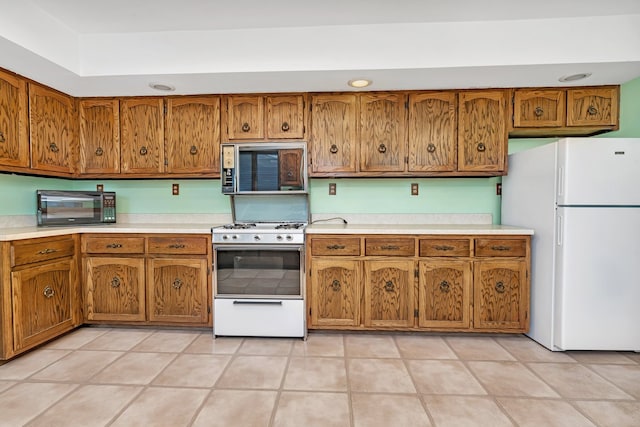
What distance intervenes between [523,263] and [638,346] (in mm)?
862

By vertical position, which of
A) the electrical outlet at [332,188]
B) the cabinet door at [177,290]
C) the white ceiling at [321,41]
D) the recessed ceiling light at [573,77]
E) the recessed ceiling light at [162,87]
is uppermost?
the white ceiling at [321,41]

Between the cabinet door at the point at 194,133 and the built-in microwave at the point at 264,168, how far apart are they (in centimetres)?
18

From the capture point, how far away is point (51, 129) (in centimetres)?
280

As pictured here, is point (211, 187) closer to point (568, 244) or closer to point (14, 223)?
point (14, 223)

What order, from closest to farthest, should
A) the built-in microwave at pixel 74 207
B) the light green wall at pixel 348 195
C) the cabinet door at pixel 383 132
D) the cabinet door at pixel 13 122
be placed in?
the cabinet door at pixel 13 122 → the built-in microwave at pixel 74 207 → the cabinet door at pixel 383 132 → the light green wall at pixel 348 195

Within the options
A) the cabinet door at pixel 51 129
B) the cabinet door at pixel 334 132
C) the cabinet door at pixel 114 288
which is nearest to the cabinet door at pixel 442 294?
the cabinet door at pixel 334 132

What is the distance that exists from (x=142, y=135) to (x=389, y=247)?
2.40m

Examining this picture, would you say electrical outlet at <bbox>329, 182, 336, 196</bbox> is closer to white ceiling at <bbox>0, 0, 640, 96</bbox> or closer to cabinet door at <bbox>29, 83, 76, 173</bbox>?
white ceiling at <bbox>0, 0, 640, 96</bbox>

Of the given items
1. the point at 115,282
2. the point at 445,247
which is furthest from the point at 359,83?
the point at 115,282

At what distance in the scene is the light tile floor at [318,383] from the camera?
1.66 metres

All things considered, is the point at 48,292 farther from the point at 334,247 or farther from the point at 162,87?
the point at 334,247

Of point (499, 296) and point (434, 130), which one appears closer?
point (499, 296)

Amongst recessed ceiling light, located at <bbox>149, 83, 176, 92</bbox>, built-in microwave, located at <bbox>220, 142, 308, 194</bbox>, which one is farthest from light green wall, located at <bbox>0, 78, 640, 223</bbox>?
recessed ceiling light, located at <bbox>149, 83, 176, 92</bbox>

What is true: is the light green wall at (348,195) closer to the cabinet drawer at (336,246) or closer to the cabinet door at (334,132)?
the cabinet door at (334,132)
